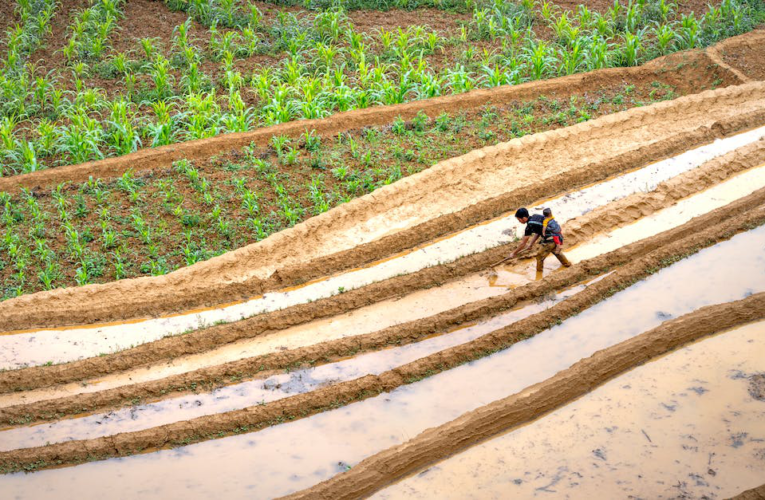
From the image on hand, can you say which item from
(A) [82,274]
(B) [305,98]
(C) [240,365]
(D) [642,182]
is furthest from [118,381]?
(D) [642,182]

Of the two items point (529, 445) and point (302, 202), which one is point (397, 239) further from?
point (529, 445)

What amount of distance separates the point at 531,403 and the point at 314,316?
2.59 metres

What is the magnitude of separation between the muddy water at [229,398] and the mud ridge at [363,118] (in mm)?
4571

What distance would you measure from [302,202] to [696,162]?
18.1ft

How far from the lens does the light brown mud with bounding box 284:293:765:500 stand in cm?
690

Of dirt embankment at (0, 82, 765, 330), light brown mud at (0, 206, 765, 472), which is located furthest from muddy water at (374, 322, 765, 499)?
dirt embankment at (0, 82, 765, 330)

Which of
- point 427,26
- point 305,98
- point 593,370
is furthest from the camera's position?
point 427,26

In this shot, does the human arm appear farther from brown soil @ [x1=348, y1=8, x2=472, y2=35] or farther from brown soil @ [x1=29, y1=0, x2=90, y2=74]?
brown soil @ [x1=29, y1=0, x2=90, y2=74]

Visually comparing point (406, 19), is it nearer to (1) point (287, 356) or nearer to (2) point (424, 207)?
(2) point (424, 207)

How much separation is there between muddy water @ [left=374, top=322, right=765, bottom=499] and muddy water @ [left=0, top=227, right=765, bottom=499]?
52 centimetres

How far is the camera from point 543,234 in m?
9.15

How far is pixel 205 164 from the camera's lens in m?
11.4

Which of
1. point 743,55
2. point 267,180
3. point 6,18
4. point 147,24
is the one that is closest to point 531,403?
point 267,180

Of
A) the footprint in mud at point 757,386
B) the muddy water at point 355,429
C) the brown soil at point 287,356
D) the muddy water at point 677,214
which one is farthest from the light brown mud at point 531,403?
the muddy water at point 677,214
